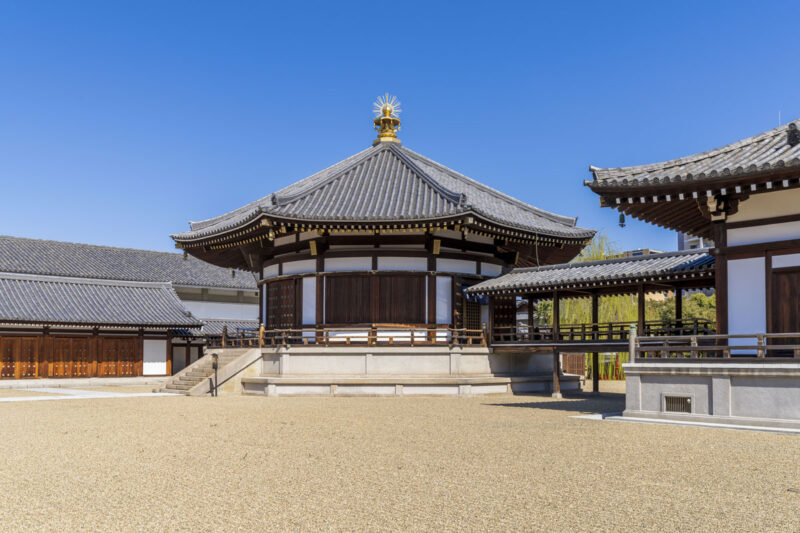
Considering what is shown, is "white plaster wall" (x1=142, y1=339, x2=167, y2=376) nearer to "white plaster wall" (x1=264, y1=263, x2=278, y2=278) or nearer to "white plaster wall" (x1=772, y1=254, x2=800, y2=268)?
"white plaster wall" (x1=264, y1=263, x2=278, y2=278)

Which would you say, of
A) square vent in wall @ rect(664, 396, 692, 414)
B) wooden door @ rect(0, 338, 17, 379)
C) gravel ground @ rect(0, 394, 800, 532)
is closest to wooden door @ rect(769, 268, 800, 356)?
square vent in wall @ rect(664, 396, 692, 414)

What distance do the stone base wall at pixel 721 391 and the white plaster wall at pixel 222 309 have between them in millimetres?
35867

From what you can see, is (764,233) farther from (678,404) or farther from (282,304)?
(282,304)

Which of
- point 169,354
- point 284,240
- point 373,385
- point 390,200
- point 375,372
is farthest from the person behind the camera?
point 169,354

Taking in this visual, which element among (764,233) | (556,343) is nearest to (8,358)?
(556,343)

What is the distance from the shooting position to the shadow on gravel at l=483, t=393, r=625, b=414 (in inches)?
738

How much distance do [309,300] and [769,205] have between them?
16187mm

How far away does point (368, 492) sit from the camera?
8156 mm

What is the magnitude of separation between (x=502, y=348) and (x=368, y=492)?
17.9 metres

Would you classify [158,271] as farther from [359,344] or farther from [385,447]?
[385,447]

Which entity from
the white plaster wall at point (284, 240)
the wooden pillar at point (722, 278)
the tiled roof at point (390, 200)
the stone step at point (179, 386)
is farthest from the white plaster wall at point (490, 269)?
the wooden pillar at point (722, 278)

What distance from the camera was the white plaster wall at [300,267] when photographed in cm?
2686

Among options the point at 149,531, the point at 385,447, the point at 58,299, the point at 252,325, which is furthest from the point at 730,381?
the point at 252,325

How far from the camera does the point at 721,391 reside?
1420 cm
